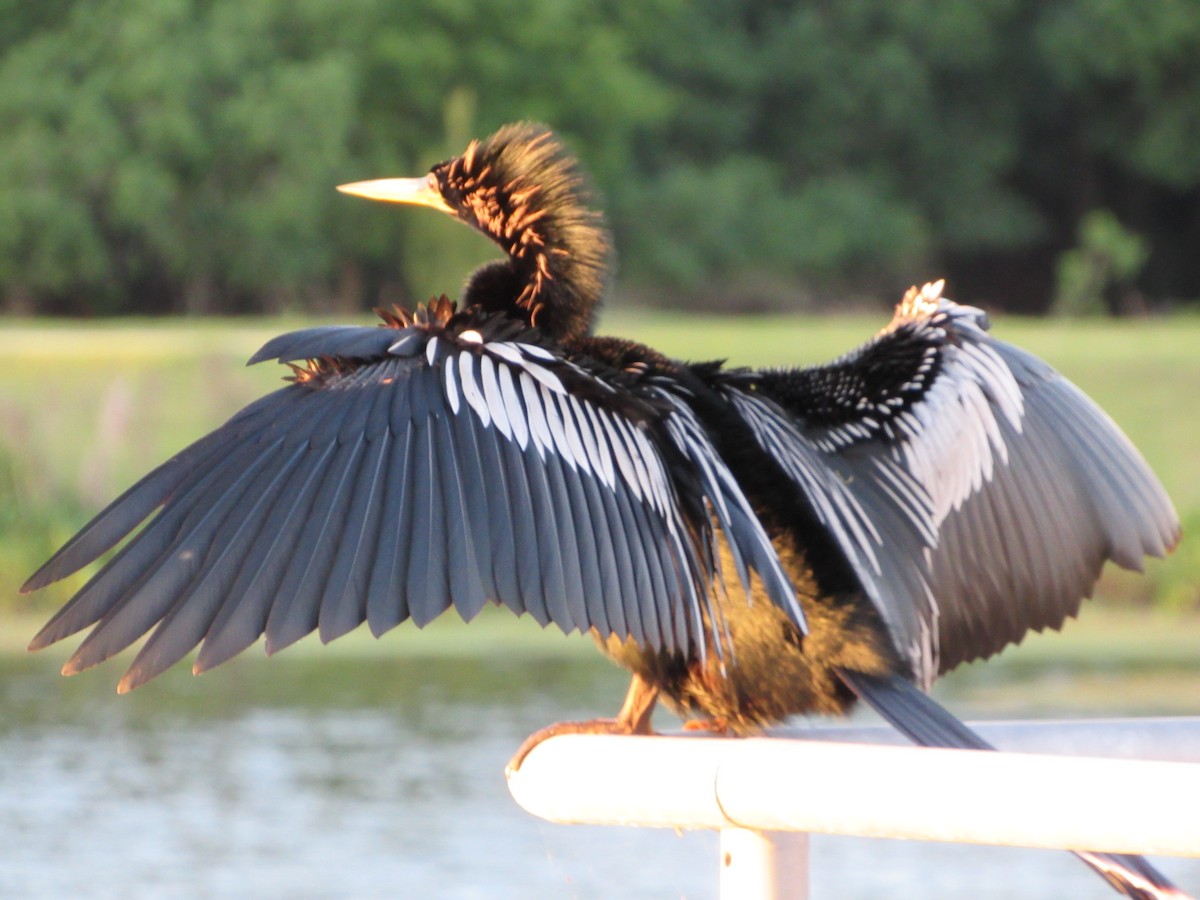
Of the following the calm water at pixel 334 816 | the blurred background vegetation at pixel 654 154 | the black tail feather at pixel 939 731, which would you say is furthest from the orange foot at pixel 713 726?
the blurred background vegetation at pixel 654 154

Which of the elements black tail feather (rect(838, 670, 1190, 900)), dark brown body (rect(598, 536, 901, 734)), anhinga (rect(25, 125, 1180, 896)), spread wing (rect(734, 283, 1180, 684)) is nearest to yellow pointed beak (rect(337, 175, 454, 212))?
anhinga (rect(25, 125, 1180, 896))

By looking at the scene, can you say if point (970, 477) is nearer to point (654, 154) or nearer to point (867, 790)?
point (867, 790)

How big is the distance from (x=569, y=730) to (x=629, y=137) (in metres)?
25.0

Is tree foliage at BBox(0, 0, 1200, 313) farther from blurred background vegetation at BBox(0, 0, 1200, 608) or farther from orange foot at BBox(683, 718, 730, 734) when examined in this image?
orange foot at BBox(683, 718, 730, 734)

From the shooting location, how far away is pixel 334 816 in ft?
19.7

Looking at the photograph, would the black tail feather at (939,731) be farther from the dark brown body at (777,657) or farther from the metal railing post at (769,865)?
the metal railing post at (769,865)

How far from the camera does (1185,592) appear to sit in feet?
29.5

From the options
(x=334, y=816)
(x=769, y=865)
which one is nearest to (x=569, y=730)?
(x=769, y=865)

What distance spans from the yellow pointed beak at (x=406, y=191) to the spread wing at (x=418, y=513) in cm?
65

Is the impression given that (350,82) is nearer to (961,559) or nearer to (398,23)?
(398,23)

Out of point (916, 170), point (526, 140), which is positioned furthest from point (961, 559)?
point (916, 170)

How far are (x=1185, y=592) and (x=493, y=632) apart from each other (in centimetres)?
298

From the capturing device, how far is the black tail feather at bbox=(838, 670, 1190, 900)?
63.6 inches

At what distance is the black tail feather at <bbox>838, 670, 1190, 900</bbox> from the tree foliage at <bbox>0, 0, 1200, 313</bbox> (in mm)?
15655
